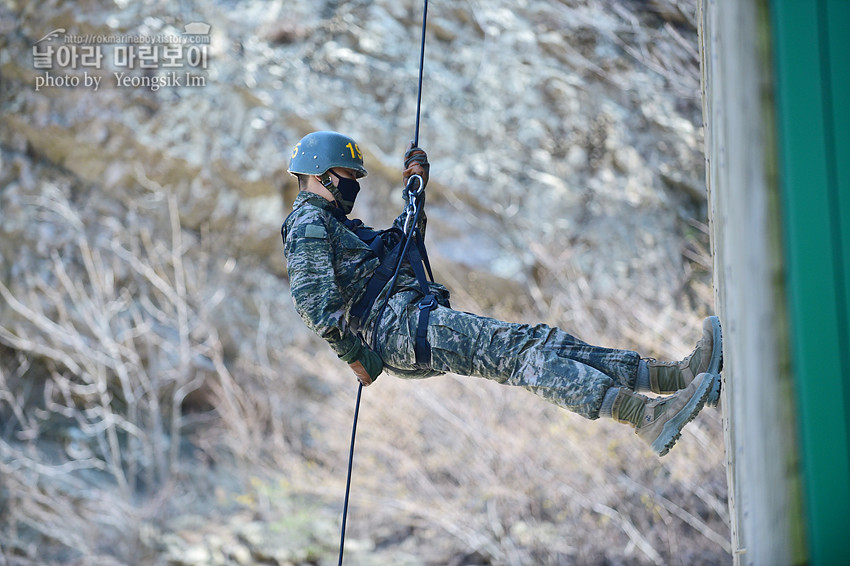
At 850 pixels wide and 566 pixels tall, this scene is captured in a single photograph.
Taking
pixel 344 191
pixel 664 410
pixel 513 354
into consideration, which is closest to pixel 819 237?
pixel 664 410

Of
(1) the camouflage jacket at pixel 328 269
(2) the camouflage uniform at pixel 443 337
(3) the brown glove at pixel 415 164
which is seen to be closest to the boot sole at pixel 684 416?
(2) the camouflage uniform at pixel 443 337

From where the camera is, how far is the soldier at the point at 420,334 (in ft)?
12.2

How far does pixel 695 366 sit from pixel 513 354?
2.77 ft

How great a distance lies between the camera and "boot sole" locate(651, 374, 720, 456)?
3.44 m

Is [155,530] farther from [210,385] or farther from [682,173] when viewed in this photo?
[682,173]

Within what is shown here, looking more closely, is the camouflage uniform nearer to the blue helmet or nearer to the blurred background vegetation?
the blue helmet

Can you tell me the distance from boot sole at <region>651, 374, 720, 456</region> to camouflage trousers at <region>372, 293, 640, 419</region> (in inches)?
14.6

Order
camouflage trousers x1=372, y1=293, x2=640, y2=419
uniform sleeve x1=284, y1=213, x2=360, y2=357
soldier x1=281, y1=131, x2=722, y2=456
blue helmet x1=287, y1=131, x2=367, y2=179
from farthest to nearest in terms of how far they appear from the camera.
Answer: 1. blue helmet x1=287, y1=131, x2=367, y2=179
2. uniform sleeve x1=284, y1=213, x2=360, y2=357
3. camouflage trousers x1=372, y1=293, x2=640, y2=419
4. soldier x1=281, y1=131, x2=722, y2=456

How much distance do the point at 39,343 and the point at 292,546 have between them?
5157 millimetres

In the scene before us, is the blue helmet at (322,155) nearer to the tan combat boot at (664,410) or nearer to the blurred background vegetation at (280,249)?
the tan combat boot at (664,410)

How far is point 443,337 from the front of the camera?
13.2ft

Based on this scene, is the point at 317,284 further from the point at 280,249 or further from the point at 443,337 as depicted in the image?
the point at 280,249

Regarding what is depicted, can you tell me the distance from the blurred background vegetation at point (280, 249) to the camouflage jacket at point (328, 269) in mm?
7534

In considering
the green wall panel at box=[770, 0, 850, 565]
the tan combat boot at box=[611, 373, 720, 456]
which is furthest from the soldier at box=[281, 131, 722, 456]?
the green wall panel at box=[770, 0, 850, 565]
